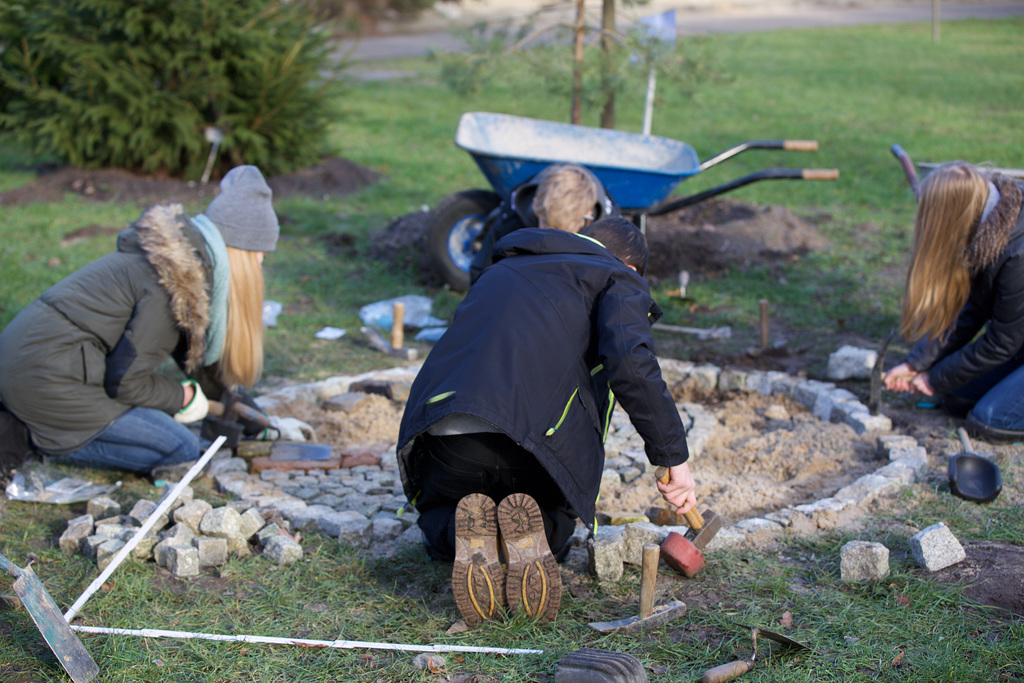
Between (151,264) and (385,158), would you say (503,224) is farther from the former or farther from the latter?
(385,158)

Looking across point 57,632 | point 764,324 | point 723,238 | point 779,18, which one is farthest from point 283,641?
point 779,18

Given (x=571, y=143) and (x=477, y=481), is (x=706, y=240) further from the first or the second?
(x=477, y=481)

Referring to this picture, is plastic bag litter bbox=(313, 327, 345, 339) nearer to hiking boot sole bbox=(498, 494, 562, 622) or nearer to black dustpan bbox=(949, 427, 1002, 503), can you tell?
hiking boot sole bbox=(498, 494, 562, 622)

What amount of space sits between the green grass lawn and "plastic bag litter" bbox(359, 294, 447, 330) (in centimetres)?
14

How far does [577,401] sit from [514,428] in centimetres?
27

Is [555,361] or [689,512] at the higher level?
[555,361]

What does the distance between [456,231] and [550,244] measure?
3.83m

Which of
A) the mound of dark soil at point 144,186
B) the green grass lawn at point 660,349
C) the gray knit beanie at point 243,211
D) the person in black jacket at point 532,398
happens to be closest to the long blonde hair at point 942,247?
the green grass lawn at point 660,349

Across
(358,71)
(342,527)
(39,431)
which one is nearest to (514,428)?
(342,527)

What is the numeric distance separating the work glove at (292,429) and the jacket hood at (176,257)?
33.4 inches

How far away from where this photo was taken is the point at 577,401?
2.68 m

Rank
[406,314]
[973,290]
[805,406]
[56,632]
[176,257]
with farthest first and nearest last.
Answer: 1. [406,314]
2. [805,406]
3. [973,290]
4. [176,257]
5. [56,632]

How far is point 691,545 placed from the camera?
2.98 meters

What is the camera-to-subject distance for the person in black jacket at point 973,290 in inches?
148
